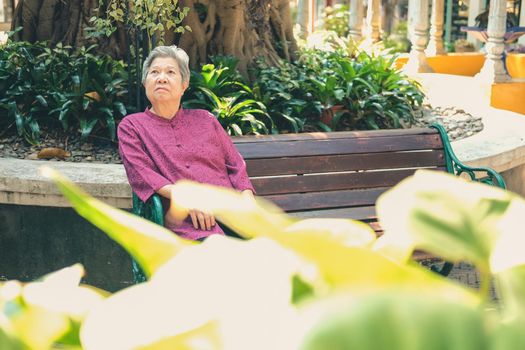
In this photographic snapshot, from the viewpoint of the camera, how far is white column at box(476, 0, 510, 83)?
35.7ft

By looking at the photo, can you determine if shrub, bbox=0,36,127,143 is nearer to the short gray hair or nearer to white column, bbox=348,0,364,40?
the short gray hair

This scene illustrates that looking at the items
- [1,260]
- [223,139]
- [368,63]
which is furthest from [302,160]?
[368,63]

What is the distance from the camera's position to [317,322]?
1.37 feet

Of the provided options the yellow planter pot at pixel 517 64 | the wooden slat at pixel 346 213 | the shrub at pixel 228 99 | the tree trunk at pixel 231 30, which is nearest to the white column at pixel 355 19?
the yellow planter pot at pixel 517 64

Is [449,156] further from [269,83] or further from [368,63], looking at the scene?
[368,63]

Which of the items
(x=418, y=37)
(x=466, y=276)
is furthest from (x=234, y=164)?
(x=418, y=37)

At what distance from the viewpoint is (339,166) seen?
5176 mm

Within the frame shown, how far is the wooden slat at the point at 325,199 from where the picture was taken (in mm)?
5008

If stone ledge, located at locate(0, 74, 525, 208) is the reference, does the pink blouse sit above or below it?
above

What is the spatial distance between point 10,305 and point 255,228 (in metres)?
0.18

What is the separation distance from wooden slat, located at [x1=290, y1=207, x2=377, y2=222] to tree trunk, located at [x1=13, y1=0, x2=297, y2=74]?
2660mm

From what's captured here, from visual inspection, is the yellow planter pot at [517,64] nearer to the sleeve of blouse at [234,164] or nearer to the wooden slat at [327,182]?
the wooden slat at [327,182]

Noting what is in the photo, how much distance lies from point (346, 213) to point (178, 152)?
1130 mm

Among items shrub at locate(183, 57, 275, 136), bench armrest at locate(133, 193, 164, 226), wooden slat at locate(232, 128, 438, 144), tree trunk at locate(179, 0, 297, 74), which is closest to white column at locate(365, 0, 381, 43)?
tree trunk at locate(179, 0, 297, 74)
